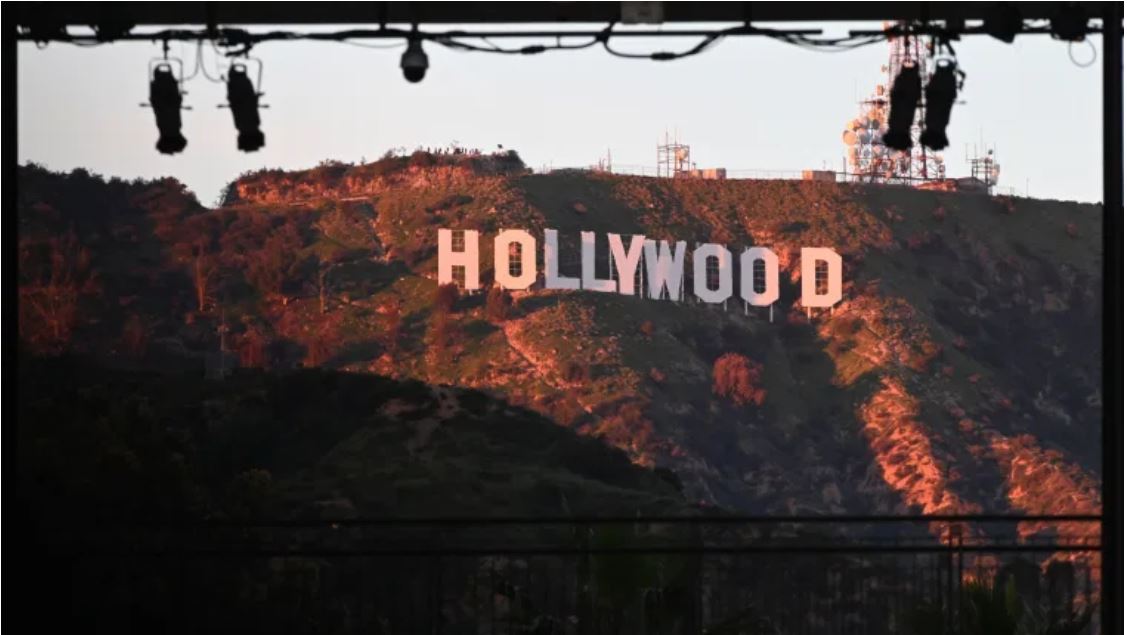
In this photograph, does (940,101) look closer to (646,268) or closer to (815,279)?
(646,268)

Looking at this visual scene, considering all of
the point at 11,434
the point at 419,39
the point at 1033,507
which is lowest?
the point at 1033,507

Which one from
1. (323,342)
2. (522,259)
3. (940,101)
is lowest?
(323,342)

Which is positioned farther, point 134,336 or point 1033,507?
point 134,336

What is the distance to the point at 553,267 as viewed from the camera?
381 feet

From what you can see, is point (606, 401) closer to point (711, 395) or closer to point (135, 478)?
point (711, 395)

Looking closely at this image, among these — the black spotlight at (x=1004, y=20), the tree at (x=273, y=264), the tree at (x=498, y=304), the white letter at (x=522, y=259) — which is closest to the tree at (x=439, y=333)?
the tree at (x=498, y=304)

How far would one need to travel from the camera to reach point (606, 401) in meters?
103

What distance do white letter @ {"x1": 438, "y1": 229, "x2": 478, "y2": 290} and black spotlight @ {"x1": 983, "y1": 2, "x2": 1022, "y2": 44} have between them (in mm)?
103747

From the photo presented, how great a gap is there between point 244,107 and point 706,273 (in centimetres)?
10945

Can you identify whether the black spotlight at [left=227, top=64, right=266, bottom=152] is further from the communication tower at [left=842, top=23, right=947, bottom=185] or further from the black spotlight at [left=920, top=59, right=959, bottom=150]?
the communication tower at [left=842, top=23, right=947, bottom=185]

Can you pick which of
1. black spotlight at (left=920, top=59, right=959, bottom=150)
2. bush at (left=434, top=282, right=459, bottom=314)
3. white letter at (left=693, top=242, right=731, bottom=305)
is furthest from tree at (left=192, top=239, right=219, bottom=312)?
black spotlight at (left=920, top=59, right=959, bottom=150)

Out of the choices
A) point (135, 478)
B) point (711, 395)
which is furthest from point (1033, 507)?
point (135, 478)

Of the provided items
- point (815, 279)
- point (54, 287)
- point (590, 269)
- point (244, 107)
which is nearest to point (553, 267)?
point (590, 269)

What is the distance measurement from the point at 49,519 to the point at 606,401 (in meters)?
80.3
